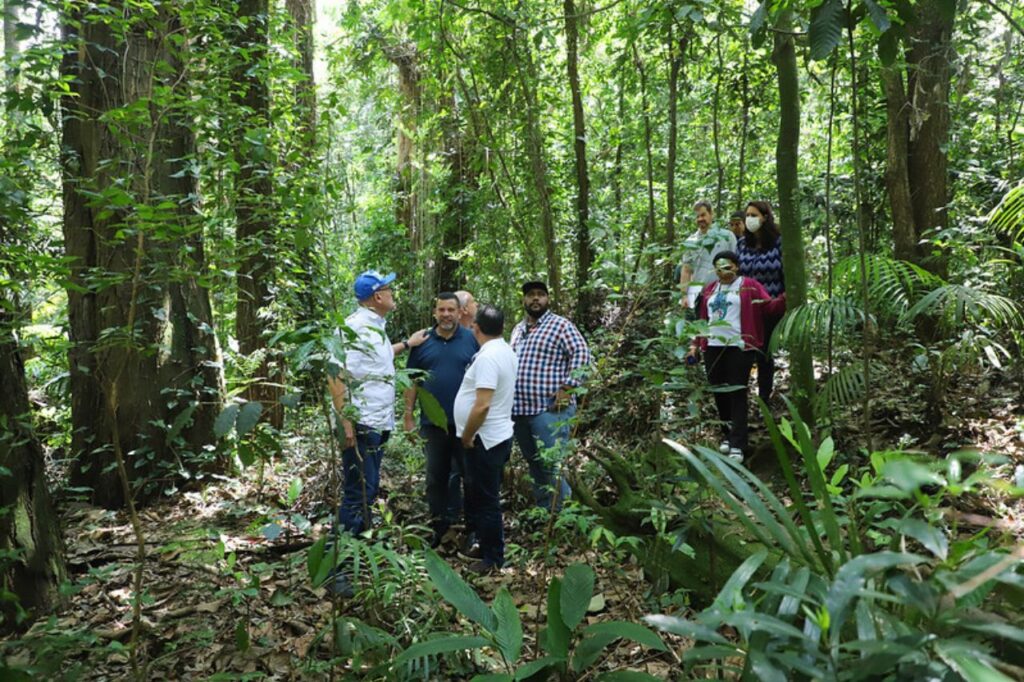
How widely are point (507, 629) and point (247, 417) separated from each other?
1.05 meters

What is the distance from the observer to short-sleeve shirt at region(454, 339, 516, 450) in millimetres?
4453

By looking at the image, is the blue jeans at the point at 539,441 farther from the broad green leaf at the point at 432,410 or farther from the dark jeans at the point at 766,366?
the broad green leaf at the point at 432,410

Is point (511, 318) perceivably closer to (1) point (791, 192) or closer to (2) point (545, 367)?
(2) point (545, 367)

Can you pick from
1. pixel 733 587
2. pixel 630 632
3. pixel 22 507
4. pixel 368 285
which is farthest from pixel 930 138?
pixel 22 507

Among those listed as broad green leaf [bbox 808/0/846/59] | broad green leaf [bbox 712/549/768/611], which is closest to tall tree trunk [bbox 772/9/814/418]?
broad green leaf [bbox 808/0/846/59]

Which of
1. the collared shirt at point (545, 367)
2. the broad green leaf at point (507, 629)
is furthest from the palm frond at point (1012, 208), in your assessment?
the broad green leaf at point (507, 629)

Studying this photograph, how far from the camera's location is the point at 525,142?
313 inches

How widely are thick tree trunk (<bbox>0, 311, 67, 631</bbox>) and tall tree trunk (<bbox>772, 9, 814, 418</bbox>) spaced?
14.0 ft

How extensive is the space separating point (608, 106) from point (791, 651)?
934 cm

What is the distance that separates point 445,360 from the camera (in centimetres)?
517

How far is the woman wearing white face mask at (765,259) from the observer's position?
592 cm

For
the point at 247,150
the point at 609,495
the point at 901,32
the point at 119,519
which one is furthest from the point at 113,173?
the point at 901,32

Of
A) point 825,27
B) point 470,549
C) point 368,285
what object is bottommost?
point 470,549

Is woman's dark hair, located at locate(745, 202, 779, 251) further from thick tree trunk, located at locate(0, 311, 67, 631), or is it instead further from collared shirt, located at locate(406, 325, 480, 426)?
thick tree trunk, located at locate(0, 311, 67, 631)
